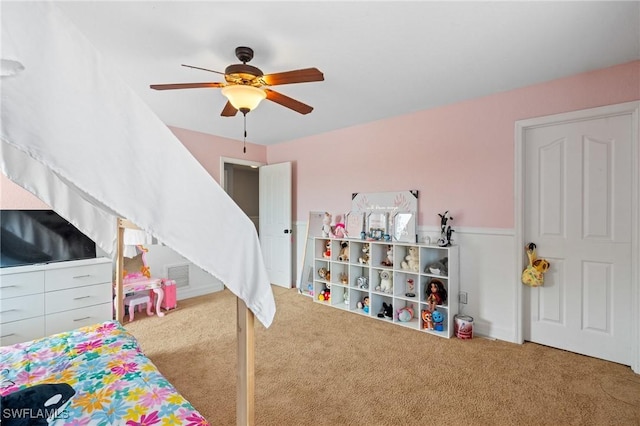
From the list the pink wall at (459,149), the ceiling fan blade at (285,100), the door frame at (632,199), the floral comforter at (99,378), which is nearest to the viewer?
the floral comforter at (99,378)

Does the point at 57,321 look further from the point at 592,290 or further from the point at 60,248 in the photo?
the point at 592,290

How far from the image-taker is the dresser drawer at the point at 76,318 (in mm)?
2492

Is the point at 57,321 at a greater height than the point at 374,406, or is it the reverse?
the point at 57,321

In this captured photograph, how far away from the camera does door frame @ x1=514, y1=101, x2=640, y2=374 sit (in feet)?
7.10

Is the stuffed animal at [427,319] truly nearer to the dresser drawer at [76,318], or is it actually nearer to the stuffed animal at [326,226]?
the stuffed animal at [326,226]

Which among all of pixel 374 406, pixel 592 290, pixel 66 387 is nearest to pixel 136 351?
pixel 66 387

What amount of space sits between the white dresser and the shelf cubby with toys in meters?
2.34

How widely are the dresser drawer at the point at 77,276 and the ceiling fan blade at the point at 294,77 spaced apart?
240 cm

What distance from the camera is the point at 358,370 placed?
2.19m

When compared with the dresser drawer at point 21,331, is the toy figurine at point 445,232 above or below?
above

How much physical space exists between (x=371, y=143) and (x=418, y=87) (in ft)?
3.61

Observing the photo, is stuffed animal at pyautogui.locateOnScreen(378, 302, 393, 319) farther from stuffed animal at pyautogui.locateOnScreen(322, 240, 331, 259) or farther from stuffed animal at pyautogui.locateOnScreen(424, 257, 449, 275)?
stuffed animal at pyautogui.locateOnScreen(322, 240, 331, 259)

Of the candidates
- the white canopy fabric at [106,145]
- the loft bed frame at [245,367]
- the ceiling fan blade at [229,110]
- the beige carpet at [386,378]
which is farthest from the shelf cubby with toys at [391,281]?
the white canopy fabric at [106,145]

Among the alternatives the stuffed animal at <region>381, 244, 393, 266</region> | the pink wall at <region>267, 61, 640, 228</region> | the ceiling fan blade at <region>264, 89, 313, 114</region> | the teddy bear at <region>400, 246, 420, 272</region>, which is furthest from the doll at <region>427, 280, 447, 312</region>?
the ceiling fan blade at <region>264, 89, 313, 114</region>
